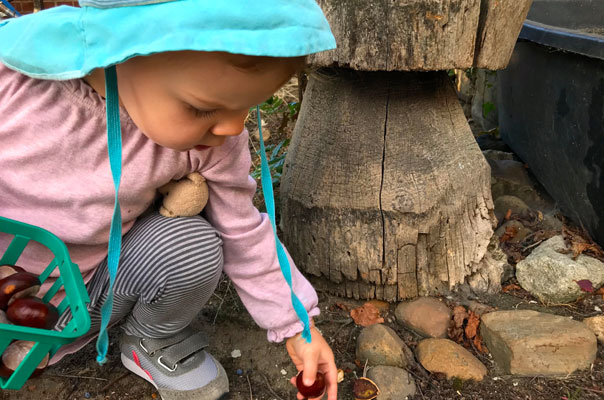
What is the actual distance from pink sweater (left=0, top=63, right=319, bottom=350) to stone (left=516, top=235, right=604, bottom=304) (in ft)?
2.64

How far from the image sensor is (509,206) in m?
2.10

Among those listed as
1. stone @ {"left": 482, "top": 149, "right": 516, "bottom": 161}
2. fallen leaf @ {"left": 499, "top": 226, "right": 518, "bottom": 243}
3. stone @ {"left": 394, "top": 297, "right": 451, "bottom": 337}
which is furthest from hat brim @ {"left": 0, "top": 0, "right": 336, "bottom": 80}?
stone @ {"left": 482, "top": 149, "right": 516, "bottom": 161}

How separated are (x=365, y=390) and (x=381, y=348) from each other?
0.49 feet

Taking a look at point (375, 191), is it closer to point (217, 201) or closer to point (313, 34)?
point (217, 201)

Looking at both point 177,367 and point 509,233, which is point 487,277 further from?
point 177,367

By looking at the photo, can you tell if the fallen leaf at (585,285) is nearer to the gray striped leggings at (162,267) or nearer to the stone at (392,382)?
the stone at (392,382)

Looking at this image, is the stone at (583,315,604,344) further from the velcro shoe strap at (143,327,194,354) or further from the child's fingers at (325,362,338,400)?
the velcro shoe strap at (143,327,194,354)

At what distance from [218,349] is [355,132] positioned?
71 centimetres

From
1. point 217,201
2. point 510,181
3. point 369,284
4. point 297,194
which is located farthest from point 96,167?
point 510,181

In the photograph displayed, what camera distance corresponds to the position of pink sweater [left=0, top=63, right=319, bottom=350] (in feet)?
3.56

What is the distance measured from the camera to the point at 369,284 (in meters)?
1.70

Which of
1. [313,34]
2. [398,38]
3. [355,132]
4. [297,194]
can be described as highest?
[313,34]

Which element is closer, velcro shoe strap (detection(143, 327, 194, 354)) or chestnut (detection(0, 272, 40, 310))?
chestnut (detection(0, 272, 40, 310))

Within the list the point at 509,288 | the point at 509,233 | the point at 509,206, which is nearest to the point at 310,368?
the point at 509,288
